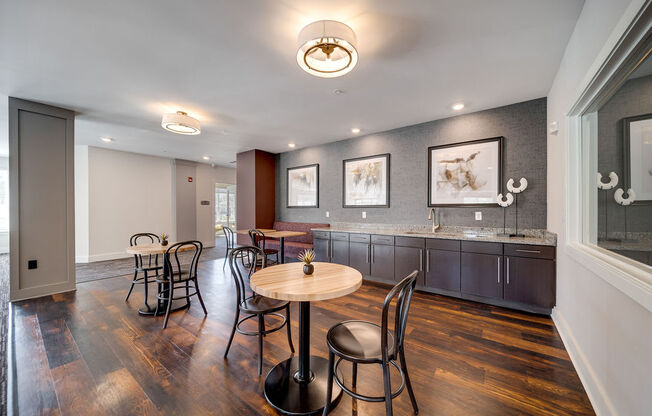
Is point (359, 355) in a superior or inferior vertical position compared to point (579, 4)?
inferior

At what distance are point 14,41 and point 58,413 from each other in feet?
9.79

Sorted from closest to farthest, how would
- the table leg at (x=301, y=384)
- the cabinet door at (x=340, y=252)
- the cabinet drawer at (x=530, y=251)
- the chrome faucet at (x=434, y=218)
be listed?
the table leg at (x=301, y=384) < the cabinet drawer at (x=530, y=251) < the chrome faucet at (x=434, y=218) < the cabinet door at (x=340, y=252)

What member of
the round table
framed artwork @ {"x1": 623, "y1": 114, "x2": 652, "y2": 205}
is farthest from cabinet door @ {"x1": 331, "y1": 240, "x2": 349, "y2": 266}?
framed artwork @ {"x1": 623, "y1": 114, "x2": 652, "y2": 205}

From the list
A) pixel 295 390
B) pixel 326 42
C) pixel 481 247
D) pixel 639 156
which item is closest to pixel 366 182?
pixel 481 247

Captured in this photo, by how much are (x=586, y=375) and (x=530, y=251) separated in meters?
1.43

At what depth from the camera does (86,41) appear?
2.18 meters

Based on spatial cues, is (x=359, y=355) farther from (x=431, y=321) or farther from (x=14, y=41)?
(x=14, y=41)

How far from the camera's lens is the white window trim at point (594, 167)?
1138 mm

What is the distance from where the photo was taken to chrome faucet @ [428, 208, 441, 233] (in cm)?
398

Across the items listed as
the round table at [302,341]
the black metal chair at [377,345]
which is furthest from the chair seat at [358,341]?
the round table at [302,341]

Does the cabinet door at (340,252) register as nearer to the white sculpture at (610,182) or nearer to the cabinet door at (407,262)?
the cabinet door at (407,262)

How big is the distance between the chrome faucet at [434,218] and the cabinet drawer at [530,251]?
104 centimetres

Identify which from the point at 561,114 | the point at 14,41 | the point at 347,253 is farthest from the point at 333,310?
the point at 14,41

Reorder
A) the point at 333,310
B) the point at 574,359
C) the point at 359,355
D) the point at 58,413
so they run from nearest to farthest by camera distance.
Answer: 1. the point at 359,355
2. the point at 58,413
3. the point at 574,359
4. the point at 333,310
